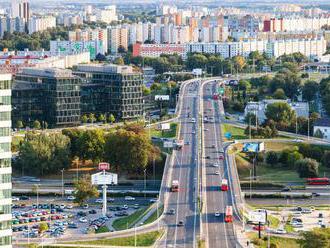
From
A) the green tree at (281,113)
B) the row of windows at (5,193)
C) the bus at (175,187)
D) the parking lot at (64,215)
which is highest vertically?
the row of windows at (5,193)

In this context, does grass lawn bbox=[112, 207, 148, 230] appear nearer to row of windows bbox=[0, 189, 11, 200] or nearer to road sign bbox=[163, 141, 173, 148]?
road sign bbox=[163, 141, 173, 148]

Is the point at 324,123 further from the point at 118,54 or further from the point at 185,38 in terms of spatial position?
the point at 185,38

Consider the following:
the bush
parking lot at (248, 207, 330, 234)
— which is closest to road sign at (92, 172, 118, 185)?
parking lot at (248, 207, 330, 234)

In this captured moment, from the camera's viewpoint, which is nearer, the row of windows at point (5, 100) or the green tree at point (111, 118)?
the row of windows at point (5, 100)

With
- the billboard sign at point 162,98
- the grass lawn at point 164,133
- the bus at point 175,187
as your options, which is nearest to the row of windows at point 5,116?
the bus at point 175,187

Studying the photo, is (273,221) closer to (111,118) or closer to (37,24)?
(111,118)

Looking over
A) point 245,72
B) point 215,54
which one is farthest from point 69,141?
point 215,54

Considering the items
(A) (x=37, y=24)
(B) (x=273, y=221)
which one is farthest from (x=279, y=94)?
(A) (x=37, y=24)

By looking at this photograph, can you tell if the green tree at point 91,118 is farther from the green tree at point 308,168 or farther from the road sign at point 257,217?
Answer: the road sign at point 257,217
